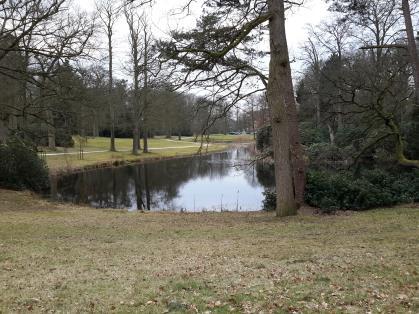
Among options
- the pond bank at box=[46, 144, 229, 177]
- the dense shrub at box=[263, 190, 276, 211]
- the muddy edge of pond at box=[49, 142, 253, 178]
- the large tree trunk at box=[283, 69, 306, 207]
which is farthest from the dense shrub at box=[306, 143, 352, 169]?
the large tree trunk at box=[283, 69, 306, 207]

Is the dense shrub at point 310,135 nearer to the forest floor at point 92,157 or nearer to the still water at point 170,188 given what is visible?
the still water at point 170,188

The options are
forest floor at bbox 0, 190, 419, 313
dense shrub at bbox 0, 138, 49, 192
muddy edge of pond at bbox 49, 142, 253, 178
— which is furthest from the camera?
muddy edge of pond at bbox 49, 142, 253, 178

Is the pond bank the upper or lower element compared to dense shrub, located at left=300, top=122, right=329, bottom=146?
lower

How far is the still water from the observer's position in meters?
21.9

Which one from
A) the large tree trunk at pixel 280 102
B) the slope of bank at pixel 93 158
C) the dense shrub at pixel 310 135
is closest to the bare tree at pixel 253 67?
the large tree trunk at pixel 280 102

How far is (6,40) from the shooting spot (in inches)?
709

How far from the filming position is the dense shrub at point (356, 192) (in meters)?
14.9

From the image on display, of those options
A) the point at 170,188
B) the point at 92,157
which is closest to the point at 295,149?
the point at 170,188

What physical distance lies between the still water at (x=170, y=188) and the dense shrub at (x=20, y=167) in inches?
58.0

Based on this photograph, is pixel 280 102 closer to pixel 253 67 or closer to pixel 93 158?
pixel 253 67

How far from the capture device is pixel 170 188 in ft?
88.9

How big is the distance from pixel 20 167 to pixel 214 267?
17.7 metres

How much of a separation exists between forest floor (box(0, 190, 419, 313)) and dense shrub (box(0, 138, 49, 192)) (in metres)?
9.86

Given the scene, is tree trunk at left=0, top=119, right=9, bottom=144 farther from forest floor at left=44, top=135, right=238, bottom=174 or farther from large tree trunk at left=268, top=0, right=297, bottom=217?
large tree trunk at left=268, top=0, right=297, bottom=217
